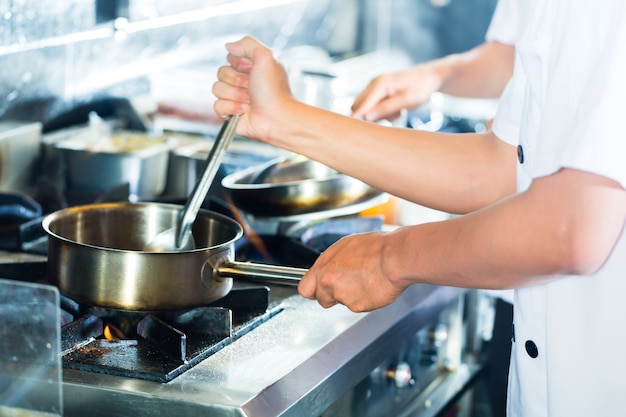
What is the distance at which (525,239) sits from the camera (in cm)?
103

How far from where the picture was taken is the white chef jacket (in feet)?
3.26

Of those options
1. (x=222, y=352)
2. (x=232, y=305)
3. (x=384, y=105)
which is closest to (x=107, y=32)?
(x=384, y=105)

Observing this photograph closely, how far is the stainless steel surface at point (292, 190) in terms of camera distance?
5.34ft

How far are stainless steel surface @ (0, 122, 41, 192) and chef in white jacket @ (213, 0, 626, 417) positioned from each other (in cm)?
57

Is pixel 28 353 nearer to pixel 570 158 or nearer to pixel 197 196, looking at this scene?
pixel 197 196

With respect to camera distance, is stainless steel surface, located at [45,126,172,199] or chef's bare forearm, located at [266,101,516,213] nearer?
chef's bare forearm, located at [266,101,516,213]

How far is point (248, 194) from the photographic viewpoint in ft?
5.33

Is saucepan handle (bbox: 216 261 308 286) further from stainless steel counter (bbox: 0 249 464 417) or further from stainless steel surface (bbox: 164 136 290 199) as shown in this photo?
stainless steel surface (bbox: 164 136 290 199)

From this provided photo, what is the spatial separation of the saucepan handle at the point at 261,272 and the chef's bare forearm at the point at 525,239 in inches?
5.5

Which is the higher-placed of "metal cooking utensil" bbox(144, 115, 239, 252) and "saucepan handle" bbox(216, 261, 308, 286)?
"metal cooking utensil" bbox(144, 115, 239, 252)

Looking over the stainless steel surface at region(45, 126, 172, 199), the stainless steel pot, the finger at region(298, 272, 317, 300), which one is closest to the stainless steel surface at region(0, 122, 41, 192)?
the stainless steel surface at region(45, 126, 172, 199)

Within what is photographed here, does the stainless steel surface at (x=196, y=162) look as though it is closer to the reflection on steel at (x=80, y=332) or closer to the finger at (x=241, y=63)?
the finger at (x=241, y=63)

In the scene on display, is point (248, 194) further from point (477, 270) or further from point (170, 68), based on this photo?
point (170, 68)

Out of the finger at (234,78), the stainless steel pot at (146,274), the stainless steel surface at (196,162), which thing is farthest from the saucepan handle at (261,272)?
the stainless steel surface at (196,162)
